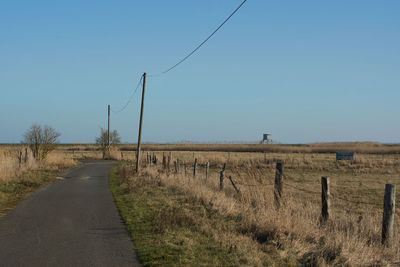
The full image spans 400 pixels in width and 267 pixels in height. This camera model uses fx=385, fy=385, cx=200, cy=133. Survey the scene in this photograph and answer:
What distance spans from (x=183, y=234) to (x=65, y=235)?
2.68 meters

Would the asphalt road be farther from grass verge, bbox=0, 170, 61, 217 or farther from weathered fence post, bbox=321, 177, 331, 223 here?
weathered fence post, bbox=321, 177, 331, 223

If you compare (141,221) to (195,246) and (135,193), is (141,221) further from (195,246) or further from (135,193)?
(135,193)

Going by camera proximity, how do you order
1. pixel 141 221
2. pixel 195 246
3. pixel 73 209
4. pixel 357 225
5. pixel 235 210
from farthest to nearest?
pixel 73 209 → pixel 235 210 → pixel 141 221 → pixel 357 225 → pixel 195 246

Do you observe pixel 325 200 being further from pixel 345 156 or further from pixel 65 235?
pixel 345 156

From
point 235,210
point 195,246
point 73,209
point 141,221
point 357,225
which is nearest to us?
point 195,246

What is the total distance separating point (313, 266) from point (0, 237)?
6.59 m

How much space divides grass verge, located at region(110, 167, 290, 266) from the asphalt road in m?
0.34

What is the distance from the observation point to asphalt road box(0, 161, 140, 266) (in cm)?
676

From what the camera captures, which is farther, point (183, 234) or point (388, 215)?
point (183, 234)

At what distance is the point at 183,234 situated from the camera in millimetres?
8547

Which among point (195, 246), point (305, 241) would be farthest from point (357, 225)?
point (195, 246)

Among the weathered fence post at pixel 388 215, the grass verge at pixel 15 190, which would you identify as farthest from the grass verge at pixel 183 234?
the grass verge at pixel 15 190

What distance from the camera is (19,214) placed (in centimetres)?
1134

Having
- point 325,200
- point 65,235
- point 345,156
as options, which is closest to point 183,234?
point 65,235
